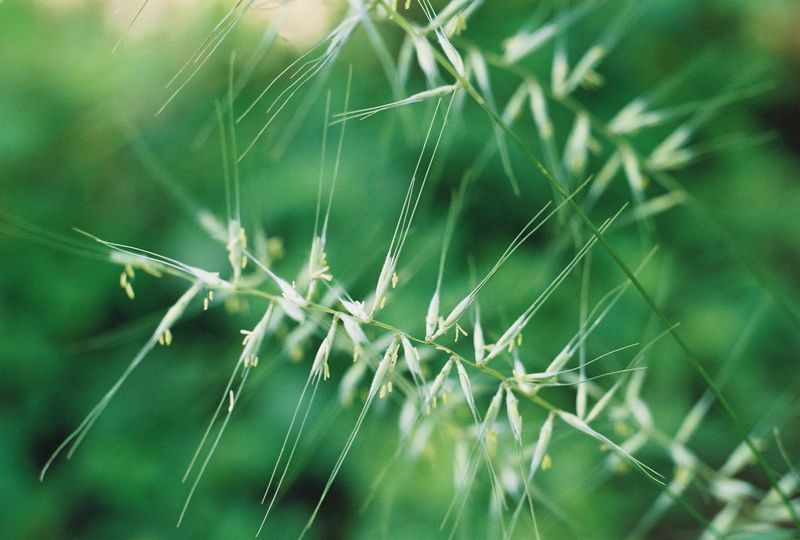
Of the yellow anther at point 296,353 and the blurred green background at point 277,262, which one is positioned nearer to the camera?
the yellow anther at point 296,353

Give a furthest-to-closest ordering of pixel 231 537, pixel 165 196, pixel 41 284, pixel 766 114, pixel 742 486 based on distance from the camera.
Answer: pixel 766 114 → pixel 165 196 → pixel 41 284 → pixel 231 537 → pixel 742 486

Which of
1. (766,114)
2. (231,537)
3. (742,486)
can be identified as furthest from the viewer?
(766,114)

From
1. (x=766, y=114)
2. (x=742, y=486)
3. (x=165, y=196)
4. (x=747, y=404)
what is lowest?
(x=747, y=404)

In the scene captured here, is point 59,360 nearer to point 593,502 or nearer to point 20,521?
point 20,521

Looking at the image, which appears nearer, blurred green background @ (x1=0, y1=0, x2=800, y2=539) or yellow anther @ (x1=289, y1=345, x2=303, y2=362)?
yellow anther @ (x1=289, y1=345, x2=303, y2=362)

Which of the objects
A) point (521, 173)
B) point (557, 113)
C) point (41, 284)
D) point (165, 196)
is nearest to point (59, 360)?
point (41, 284)

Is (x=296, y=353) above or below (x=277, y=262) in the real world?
above

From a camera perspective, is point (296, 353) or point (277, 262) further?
point (277, 262)

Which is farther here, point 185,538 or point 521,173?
point 521,173
